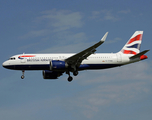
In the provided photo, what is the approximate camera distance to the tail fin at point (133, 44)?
5524cm

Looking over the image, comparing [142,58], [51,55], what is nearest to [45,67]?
[51,55]

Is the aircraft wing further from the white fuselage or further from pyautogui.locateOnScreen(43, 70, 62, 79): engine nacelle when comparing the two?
pyautogui.locateOnScreen(43, 70, 62, 79): engine nacelle

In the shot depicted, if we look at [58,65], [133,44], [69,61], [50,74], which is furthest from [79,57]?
[133,44]

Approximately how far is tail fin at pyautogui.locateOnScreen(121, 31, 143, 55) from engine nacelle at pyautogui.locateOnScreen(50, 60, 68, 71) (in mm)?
12072

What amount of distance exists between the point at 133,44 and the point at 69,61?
1383cm

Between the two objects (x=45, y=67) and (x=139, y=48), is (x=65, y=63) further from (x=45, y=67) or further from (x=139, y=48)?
(x=139, y=48)

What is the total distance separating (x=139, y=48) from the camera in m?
56.3

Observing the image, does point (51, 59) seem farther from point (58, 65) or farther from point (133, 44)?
point (133, 44)

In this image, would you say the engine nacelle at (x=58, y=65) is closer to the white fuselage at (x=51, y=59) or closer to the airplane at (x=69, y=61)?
the airplane at (x=69, y=61)

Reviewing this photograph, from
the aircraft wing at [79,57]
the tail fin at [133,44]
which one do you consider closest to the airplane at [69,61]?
the aircraft wing at [79,57]

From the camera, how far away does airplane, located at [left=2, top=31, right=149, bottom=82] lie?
48.3m

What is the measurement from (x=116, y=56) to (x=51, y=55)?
1087cm

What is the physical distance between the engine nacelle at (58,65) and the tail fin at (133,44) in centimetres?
1207

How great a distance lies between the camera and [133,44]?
56.3 m
